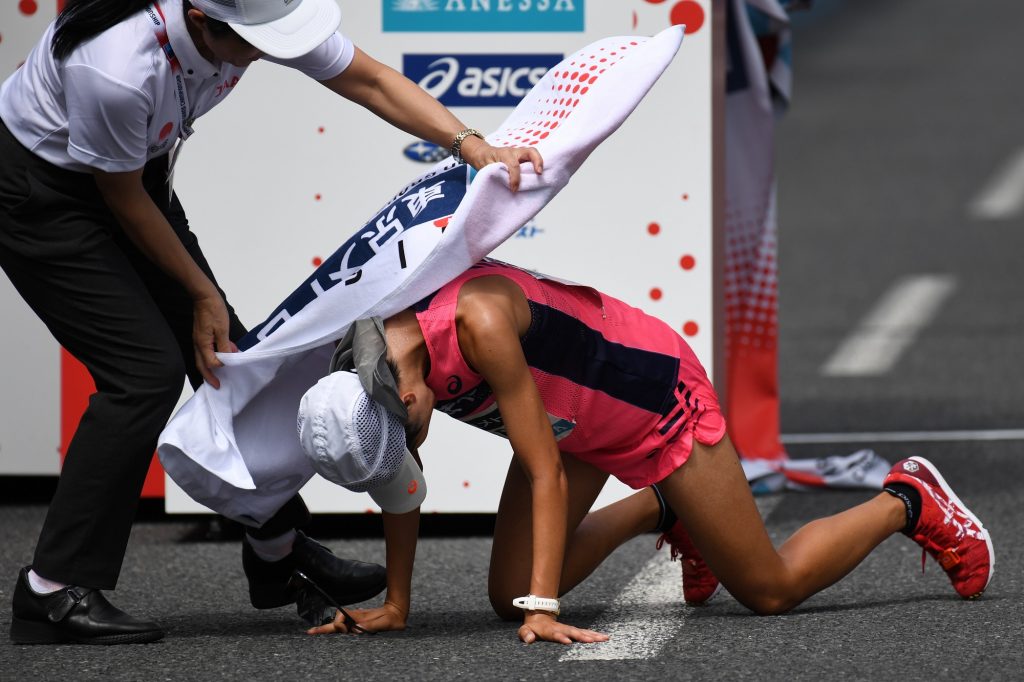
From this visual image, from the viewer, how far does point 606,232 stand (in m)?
4.75

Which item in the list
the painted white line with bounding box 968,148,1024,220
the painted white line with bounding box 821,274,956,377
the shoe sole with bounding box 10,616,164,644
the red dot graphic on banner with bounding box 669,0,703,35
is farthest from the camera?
the painted white line with bounding box 968,148,1024,220

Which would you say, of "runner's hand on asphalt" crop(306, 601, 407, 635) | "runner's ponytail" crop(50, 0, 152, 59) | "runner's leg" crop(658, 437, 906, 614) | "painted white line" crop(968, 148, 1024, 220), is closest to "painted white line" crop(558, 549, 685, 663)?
"runner's leg" crop(658, 437, 906, 614)

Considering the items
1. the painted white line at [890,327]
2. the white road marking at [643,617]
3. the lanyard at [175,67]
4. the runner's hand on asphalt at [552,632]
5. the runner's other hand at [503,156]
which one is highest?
the lanyard at [175,67]

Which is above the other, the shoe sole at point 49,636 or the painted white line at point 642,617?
the shoe sole at point 49,636

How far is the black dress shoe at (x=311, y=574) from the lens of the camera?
3896 mm

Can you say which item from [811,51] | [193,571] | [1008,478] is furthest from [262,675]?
[811,51]

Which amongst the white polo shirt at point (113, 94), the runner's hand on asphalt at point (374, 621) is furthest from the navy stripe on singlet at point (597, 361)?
the white polo shirt at point (113, 94)

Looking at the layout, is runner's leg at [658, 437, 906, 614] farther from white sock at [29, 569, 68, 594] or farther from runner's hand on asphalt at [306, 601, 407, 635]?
white sock at [29, 569, 68, 594]

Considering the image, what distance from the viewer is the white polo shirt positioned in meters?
3.34

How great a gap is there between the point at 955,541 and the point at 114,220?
194 centimetres

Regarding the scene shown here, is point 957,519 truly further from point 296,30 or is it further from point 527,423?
point 296,30

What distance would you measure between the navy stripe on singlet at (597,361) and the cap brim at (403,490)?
0.32 meters

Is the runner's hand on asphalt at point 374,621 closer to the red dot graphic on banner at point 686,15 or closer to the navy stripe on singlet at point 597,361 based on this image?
the navy stripe on singlet at point 597,361

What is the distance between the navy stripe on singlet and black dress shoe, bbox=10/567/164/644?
3.31 feet
